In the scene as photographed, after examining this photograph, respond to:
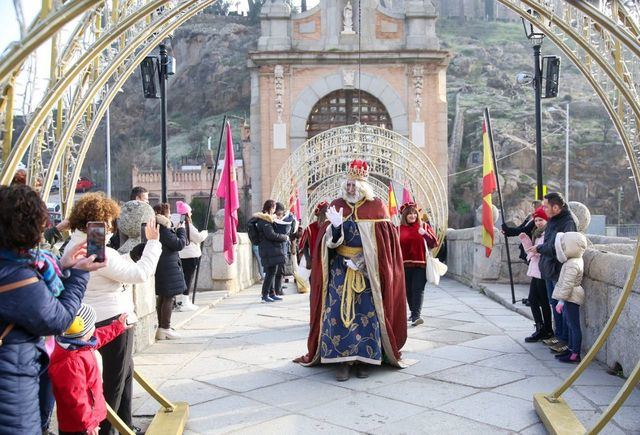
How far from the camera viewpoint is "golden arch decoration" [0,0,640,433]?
3.43 metres

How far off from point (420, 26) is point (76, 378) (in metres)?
21.1

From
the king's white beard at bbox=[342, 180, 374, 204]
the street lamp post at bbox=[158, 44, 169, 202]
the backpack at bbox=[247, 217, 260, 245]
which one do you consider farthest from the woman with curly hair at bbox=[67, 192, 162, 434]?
the backpack at bbox=[247, 217, 260, 245]

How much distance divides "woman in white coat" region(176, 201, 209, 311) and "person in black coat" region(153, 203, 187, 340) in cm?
127

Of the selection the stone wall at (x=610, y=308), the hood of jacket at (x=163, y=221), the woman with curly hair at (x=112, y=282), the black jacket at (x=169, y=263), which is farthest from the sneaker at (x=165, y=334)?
the stone wall at (x=610, y=308)

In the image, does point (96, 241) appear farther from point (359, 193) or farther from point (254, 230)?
point (254, 230)

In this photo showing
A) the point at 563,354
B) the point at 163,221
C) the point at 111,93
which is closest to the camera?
the point at 111,93

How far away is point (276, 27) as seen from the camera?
22.5m

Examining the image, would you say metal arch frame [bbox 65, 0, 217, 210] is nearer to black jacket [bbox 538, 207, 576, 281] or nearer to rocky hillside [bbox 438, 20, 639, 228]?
black jacket [bbox 538, 207, 576, 281]

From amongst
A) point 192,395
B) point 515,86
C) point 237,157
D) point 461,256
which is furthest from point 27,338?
point 515,86

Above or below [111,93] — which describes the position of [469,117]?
above

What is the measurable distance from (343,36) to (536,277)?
1665 cm

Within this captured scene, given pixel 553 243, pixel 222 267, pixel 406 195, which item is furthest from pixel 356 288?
pixel 406 195

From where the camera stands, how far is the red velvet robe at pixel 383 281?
6191 millimetres

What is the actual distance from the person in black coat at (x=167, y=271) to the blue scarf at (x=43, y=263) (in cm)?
451
